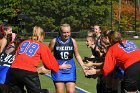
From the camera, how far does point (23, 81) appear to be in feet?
23.1

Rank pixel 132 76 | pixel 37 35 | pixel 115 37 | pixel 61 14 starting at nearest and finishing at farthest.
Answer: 1. pixel 132 76
2. pixel 115 37
3. pixel 37 35
4. pixel 61 14

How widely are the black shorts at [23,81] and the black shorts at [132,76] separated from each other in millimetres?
1508

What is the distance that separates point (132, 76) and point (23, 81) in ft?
6.02

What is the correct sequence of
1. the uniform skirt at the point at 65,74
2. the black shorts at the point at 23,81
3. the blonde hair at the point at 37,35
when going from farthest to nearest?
the uniform skirt at the point at 65,74 → the blonde hair at the point at 37,35 → the black shorts at the point at 23,81

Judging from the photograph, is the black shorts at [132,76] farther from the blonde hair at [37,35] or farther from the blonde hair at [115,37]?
the blonde hair at [37,35]

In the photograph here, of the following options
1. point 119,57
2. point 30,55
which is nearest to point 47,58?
point 30,55

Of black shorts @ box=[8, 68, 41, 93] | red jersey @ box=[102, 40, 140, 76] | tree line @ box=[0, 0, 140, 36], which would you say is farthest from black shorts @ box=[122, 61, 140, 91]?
tree line @ box=[0, 0, 140, 36]

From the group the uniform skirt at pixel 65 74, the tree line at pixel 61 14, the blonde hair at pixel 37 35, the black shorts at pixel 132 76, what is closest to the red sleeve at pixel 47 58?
the blonde hair at pixel 37 35

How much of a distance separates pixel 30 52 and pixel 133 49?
5.81ft

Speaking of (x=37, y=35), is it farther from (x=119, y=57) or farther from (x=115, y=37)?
(x=119, y=57)

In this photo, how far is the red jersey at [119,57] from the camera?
23.6ft

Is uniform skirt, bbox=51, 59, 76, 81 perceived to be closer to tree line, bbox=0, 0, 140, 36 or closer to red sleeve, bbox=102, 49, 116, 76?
red sleeve, bbox=102, 49, 116, 76

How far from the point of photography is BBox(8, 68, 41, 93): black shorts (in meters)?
7.04

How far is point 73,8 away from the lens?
63625 millimetres
